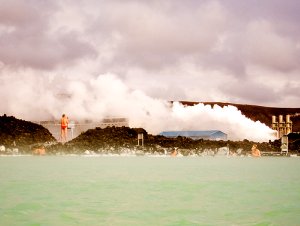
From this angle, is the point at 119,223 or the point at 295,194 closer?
the point at 119,223

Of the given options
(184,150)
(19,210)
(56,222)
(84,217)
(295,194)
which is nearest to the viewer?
(56,222)

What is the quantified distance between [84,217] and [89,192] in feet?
33.6

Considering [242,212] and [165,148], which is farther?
[165,148]

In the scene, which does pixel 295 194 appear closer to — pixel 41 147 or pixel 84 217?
pixel 84 217

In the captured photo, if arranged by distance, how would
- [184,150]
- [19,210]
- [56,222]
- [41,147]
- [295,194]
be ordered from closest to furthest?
[56,222] < [19,210] < [295,194] < [184,150] < [41,147]

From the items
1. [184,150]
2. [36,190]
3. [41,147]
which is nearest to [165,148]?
[184,150]

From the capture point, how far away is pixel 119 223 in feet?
55.9

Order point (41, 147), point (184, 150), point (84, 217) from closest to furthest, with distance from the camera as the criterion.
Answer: point (84, 217), point (184, 150), point (41, 147)

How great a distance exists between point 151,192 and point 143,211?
8.56m

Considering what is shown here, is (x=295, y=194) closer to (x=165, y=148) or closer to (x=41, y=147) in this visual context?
(x=165, y=148)

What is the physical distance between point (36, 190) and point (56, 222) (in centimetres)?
1318

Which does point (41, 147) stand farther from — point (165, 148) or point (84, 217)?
point (84, 217)

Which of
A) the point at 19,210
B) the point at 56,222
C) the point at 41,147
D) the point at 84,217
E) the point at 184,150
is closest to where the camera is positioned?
the point at 56,222

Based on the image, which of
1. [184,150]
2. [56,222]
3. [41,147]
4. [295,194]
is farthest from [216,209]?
[41,147]
